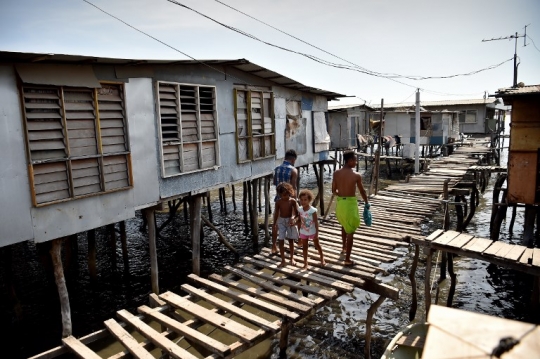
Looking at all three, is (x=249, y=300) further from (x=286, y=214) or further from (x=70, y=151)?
(x=70, y=151)

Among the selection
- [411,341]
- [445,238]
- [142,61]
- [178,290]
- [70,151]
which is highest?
[142,61]

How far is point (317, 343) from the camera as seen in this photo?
7.40 m

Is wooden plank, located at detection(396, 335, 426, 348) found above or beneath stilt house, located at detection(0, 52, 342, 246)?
beneath

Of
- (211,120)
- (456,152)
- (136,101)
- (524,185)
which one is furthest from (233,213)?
(456,152)

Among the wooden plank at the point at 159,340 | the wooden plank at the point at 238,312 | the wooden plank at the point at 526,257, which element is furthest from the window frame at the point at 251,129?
the wooden plank at the point at 526,257

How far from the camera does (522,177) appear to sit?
30.7 feet

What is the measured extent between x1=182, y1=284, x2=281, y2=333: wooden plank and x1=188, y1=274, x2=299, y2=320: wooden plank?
0.67ft

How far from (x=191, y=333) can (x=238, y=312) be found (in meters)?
0.80

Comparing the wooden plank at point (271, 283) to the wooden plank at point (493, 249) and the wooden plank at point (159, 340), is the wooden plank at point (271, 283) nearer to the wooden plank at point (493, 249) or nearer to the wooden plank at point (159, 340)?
the wooden plank at point (159, 340)

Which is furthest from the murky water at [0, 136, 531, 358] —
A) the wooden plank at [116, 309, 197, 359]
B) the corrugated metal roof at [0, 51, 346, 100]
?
the corrugated metal roof at [0, 51, 346, 100]

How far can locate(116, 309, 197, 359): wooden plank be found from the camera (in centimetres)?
446

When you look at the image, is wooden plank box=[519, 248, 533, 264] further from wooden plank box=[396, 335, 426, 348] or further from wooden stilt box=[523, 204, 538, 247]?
wooden stilt box=[523, 204, 538, 247]

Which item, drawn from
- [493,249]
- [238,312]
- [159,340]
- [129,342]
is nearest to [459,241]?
[493,249]

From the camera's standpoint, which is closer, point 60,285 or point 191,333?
point 191,333
